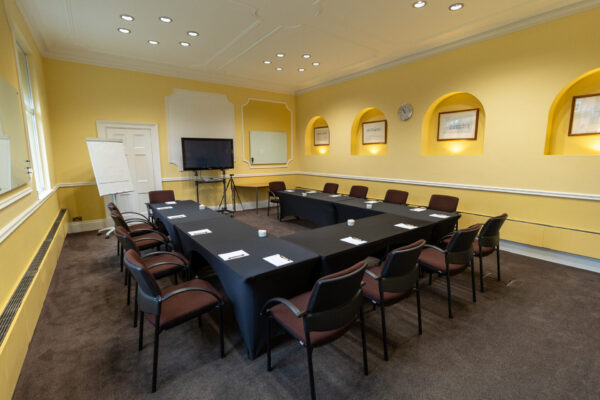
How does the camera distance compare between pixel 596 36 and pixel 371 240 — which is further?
pixel 596 36

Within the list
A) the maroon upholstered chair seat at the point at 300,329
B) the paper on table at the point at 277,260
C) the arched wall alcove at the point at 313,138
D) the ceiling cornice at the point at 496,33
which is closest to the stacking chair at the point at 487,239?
the maroon upholstered chair seat at the point at 300,329

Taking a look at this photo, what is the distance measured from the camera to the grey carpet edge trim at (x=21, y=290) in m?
1.75

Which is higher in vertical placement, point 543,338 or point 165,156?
point 165,156

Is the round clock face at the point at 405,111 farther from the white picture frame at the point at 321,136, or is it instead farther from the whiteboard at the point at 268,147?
the whiteboard at the point at 268,147

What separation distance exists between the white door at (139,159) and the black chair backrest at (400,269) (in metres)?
5.36

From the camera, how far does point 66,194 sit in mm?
5113

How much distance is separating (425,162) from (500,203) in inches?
52.5

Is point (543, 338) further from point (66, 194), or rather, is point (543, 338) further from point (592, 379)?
point (66, 194)

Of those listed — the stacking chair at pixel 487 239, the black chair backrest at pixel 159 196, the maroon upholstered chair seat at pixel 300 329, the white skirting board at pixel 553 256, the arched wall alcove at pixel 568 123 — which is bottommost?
the white skirting board at pixel 553 256

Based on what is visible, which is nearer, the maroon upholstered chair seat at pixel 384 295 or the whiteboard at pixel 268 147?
the maroon upholstered chair seat at pixel 384 295

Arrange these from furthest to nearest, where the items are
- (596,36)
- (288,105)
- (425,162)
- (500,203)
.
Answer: (288,105), (425,162), (500,203), (596,36)

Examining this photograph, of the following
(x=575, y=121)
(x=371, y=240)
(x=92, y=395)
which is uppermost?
(x=575, y=121)

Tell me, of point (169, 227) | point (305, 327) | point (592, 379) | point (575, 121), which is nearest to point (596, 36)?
point (575, 121)

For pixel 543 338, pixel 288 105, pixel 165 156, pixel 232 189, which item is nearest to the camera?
pixel 543 338
